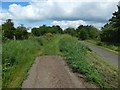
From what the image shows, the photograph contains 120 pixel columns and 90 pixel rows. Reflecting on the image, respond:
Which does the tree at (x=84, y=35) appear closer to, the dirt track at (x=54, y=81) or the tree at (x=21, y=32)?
the tree at (x=21, y=32)

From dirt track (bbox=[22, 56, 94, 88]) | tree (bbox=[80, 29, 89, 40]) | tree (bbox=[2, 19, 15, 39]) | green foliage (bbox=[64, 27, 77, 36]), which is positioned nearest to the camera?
dirt track (bbox=[22, 56, 94, 88])

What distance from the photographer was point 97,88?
9.67 meters

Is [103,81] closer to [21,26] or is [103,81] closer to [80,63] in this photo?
[80,63]

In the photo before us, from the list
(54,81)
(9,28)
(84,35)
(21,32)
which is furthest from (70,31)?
(54,81)

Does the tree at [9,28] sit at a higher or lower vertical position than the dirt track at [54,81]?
lower

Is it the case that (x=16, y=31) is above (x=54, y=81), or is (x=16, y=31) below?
below

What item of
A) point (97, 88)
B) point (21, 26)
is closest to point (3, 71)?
point (97, 88)

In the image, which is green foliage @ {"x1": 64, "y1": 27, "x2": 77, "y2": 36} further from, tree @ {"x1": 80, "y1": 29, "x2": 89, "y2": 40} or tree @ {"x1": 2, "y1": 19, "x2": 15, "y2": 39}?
tree @ {"x1": 2, "y1": 19, "x2": 15, "y2": 39}

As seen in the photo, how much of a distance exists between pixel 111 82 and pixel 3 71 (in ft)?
13.9

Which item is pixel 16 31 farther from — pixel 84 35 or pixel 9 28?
pixel 84 35

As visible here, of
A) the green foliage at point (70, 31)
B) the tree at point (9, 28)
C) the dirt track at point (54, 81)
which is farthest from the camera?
the green foliage at point (70, 31)

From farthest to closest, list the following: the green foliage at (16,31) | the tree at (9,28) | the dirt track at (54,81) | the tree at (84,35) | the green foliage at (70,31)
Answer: the green foliage at (70,31), the tree at (84,35), the green foliage at (16,31), the tree at (9,28), the dirt track at (54,81)

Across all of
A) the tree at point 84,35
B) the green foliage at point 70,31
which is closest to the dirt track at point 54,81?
the tree at point 84,35

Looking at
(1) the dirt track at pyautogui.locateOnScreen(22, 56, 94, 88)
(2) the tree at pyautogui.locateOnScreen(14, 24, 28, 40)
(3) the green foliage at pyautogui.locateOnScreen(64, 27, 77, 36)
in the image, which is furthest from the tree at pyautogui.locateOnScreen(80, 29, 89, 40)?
(1) the dirt track at pyautogui.locateOnScreen(22, 56, 94, 88)
